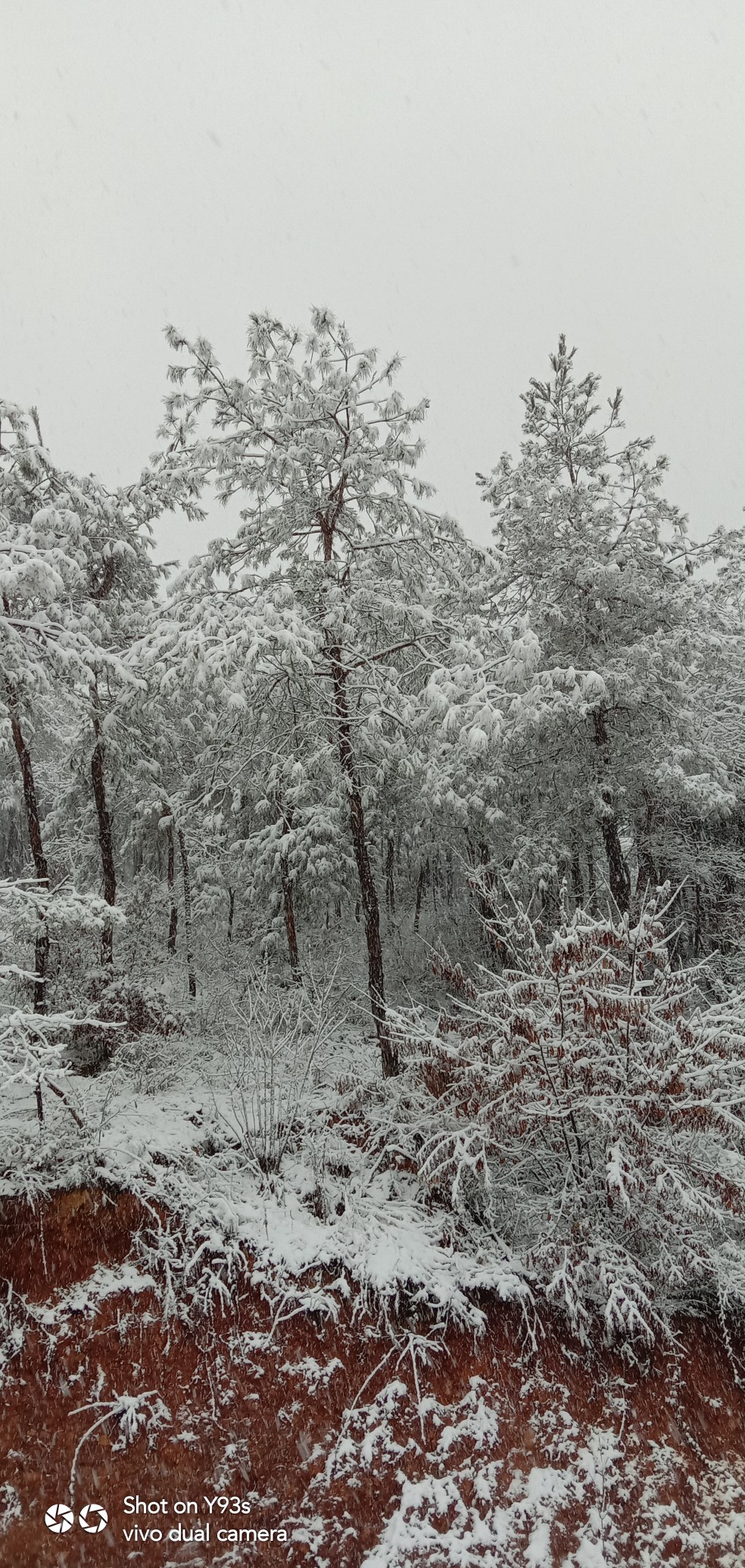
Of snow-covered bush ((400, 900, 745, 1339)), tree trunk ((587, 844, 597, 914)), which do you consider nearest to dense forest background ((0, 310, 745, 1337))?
snow-covered bush ((400, 900, 745, 1339))

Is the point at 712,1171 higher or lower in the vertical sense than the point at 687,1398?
higher

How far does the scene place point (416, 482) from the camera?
8.60 meters

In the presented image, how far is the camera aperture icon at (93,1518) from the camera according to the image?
167 inches

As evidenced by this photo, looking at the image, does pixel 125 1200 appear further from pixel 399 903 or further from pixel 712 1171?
pixel 399 903

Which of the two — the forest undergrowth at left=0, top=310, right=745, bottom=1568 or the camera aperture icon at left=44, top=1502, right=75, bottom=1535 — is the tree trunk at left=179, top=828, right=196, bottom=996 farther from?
the camera aperture icon at left=44, top=1502, right=75, bottom=1535

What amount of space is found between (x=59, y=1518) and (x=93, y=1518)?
0.69 ft

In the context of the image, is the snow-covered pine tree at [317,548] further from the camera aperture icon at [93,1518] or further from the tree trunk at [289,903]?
the tree trunk at [289,903]

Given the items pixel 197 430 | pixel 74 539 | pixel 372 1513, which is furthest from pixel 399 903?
pixel 372 1513

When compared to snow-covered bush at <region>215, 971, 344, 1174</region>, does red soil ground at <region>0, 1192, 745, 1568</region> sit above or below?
below

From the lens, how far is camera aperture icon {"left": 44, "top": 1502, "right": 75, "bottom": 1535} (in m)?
4.20

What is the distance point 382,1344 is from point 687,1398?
2341mm

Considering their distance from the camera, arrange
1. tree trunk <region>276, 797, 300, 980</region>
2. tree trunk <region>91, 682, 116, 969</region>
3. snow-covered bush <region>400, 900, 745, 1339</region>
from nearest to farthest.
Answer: snow-covered bush <region>400, 900, 745, 1339</region> < tree trunk <region>91, 682, 116, 969</region> < tree trunk <region>276, 797, 300, 980</region>

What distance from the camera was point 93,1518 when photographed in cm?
429

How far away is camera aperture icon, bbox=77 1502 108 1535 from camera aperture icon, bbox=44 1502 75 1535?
0.06 m
